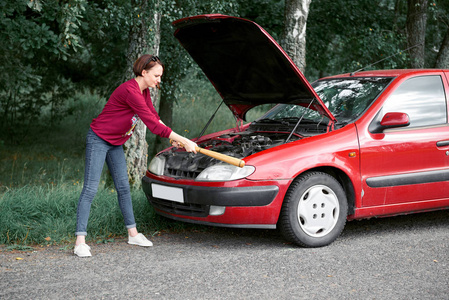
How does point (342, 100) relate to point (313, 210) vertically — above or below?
above

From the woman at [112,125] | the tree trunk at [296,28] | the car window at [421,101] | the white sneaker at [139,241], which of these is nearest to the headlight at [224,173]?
the woman at [112,125]

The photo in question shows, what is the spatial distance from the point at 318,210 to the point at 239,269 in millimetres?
1062

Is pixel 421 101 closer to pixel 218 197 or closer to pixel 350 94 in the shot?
pixel 350 94

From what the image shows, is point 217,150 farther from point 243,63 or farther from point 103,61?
point 103,61

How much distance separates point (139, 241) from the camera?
16.7 ft

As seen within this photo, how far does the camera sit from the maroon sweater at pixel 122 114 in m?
4.67

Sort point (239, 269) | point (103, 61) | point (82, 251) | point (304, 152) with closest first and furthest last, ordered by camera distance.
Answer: point (239, 269)
point (82, 251)
point (304, 152)
point (103, 61)

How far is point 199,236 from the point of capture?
18.0 feet

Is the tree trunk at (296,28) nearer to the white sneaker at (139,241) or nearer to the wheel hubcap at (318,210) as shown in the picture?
the wheel hubcap at (318,210)

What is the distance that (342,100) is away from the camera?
574 centimetres

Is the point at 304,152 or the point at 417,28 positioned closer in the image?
the point at 304,152

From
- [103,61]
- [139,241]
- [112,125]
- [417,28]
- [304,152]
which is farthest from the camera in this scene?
[103,61]

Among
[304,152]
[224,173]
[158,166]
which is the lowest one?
[158,166]

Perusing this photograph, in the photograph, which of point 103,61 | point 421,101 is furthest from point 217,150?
point 103,61
